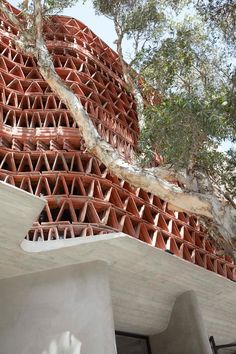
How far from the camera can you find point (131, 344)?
11.6 m

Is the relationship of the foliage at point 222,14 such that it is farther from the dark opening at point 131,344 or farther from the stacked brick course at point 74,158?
the dark opening at point 131,344

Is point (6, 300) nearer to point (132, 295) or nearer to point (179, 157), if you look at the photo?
point (132, 295)

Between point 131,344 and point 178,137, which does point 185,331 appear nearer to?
point 131,344

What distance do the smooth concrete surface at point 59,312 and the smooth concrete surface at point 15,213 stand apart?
3.97ft

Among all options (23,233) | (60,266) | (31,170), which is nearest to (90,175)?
(31,170)

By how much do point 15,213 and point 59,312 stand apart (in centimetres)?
238

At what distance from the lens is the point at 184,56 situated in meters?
12.1

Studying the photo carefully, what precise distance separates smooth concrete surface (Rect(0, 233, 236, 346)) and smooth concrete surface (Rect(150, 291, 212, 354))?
181 millimetres

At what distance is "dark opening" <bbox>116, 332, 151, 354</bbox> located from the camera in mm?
11367

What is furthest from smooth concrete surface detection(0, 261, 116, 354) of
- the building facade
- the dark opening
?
the dark opening

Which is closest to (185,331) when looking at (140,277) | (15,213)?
(140,277)

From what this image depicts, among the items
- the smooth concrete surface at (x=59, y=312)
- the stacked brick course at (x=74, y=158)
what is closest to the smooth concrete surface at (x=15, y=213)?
the smooth concrete surface at (x=59, y=312)

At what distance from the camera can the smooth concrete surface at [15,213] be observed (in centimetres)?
669

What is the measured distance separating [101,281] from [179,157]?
115 inches
